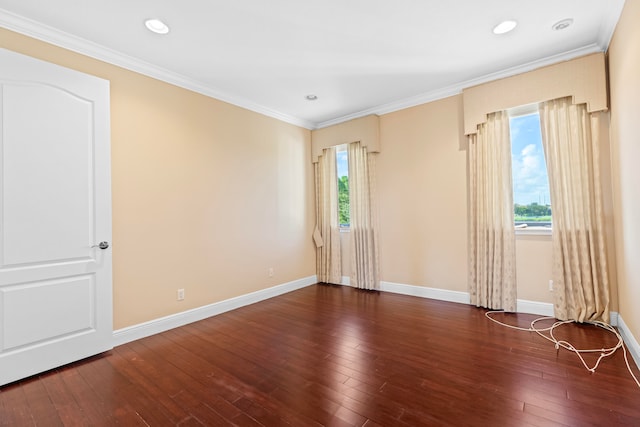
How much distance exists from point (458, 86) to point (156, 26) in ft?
11.2

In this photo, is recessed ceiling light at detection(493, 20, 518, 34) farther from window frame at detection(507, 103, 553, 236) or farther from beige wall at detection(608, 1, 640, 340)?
window frame at detection(507, 103, 553, 236)

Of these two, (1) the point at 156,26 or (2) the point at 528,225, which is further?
(2) the point at 528,225

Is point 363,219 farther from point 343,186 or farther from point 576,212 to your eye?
point 576,212

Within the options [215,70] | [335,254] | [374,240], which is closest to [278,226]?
[335,254]

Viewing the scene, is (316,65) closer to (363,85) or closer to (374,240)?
(363,85)

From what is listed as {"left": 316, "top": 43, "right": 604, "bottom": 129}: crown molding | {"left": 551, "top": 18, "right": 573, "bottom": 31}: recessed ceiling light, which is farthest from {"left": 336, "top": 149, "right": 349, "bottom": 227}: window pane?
{"left": 551, "top": 18, "right": 573, "bottom": 31}: recessed ceiling light

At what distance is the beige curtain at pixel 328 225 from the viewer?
501 centimetres

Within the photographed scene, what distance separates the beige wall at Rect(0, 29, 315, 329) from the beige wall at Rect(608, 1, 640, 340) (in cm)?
384

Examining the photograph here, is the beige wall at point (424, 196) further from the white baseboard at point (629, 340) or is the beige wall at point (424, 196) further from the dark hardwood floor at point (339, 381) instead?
the white baseboard at point (629, 340)

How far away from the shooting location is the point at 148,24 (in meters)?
2.42

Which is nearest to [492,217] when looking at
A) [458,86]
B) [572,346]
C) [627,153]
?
[627,153]

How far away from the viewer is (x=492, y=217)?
11.3 ft

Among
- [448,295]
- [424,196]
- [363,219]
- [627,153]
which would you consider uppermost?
[627,153]

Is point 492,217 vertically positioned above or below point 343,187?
below
